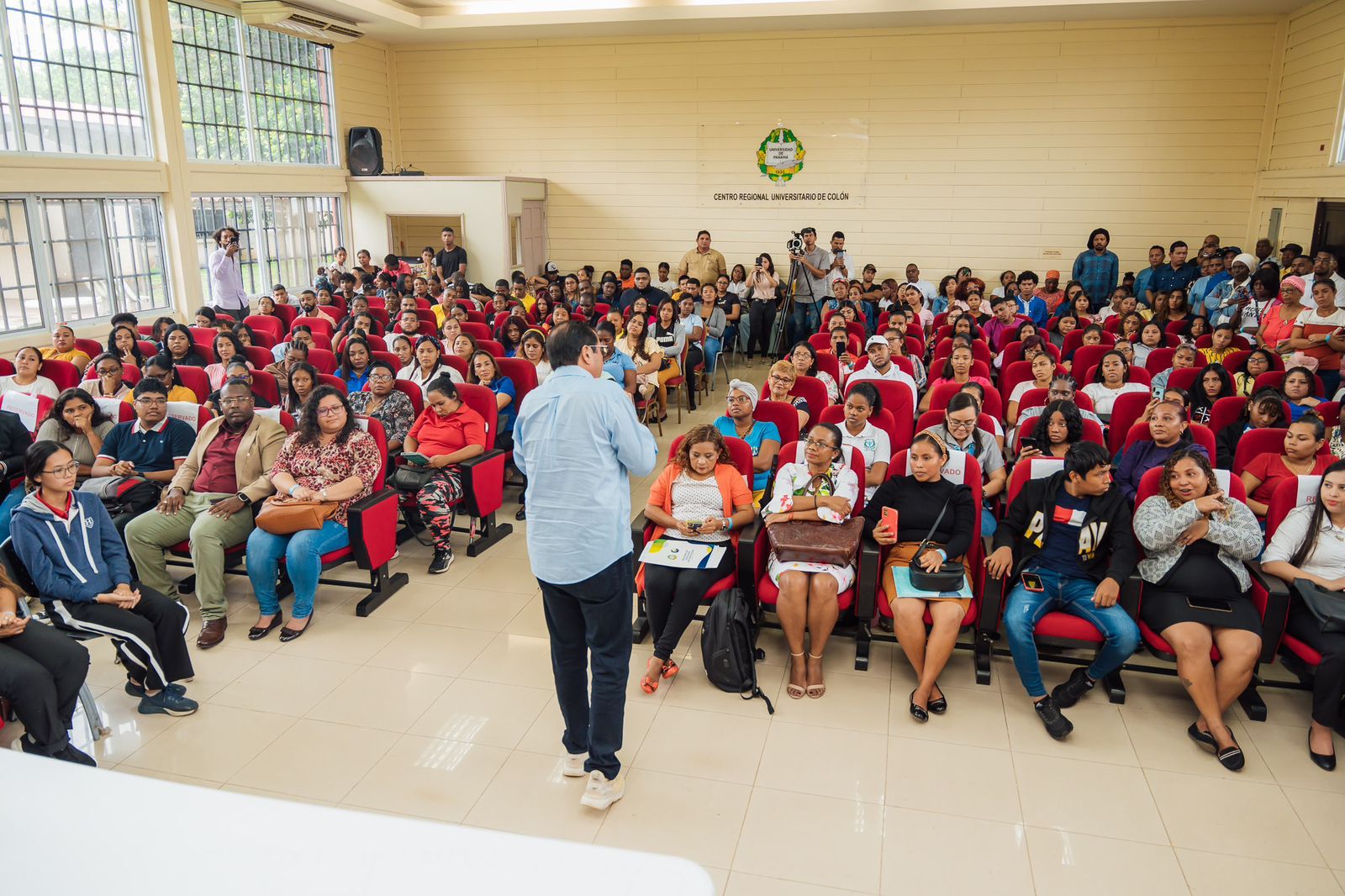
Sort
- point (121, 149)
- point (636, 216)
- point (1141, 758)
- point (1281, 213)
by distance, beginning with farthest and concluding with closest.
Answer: point (636, 216) → point (1281, 213) → point (121, 149) → point (1141, 758)

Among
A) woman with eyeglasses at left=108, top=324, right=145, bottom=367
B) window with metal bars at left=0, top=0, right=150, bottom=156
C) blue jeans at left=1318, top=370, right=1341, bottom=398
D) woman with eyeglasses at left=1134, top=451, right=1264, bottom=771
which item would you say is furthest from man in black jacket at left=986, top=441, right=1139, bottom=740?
window with metal bars at left=0, top=0, right=150, bottom=156

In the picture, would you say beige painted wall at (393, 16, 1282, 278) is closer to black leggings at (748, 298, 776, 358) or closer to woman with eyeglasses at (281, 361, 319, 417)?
black leggings at (748, 298, 776, 358)

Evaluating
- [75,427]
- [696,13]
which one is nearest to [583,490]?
[75,427]

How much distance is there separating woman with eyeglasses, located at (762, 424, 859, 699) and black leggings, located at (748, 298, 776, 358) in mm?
7264

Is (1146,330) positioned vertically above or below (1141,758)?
above

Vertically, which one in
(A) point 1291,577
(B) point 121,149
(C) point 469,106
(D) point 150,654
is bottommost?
(D) point 150,654

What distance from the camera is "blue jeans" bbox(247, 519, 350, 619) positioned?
4125 mm

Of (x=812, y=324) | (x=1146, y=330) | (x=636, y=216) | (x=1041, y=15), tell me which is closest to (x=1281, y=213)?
(x=1041, y=15)

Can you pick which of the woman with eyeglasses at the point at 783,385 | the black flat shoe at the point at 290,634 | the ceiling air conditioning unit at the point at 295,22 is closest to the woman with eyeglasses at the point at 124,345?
the black flat shoe at the point at 290,634

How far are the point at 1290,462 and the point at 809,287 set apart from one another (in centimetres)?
686

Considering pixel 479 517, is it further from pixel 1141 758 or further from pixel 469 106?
pixel 469 106

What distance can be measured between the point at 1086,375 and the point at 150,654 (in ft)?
19.7

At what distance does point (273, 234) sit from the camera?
37.2 feet

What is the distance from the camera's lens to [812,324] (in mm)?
10516
